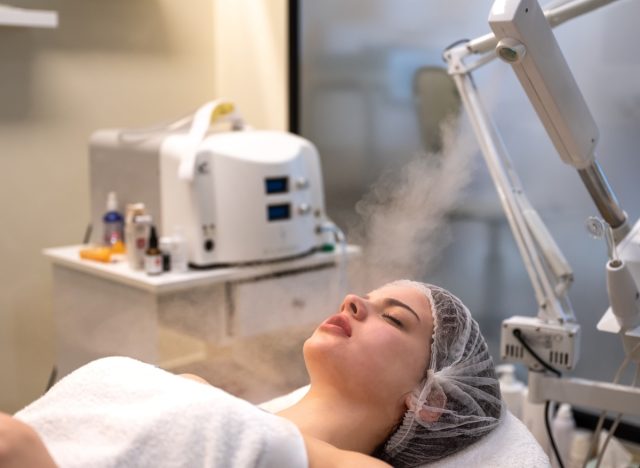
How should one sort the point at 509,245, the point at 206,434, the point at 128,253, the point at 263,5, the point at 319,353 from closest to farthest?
the point at 206,434
the point at 319,353
the point at 128,253
the point at 509,245
the point at 263,5

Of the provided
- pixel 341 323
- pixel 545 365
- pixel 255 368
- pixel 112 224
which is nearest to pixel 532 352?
pixel 545 365

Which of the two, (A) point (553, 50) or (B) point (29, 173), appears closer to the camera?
(A) point (553, 50)

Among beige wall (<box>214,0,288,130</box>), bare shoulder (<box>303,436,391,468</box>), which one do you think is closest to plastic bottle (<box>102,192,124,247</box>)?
beige wall (<box>214,0,288,130</box>)

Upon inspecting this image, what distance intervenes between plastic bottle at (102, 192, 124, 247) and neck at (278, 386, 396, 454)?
151cm

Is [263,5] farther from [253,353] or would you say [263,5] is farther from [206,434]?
[206,434]

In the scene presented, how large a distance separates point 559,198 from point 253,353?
1.08 m

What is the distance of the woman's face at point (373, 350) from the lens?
4.15 feet

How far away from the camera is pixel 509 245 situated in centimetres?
264

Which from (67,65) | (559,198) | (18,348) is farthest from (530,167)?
(18,348)

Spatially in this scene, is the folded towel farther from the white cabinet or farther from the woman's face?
the white cabinet

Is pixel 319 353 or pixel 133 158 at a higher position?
pixel 133 158

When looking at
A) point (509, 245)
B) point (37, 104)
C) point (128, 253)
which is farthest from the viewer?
point (37, 104)

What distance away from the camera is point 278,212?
99.4 inches

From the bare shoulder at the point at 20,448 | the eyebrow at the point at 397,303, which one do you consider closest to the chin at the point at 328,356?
the eyebrow at the point at 397,303
